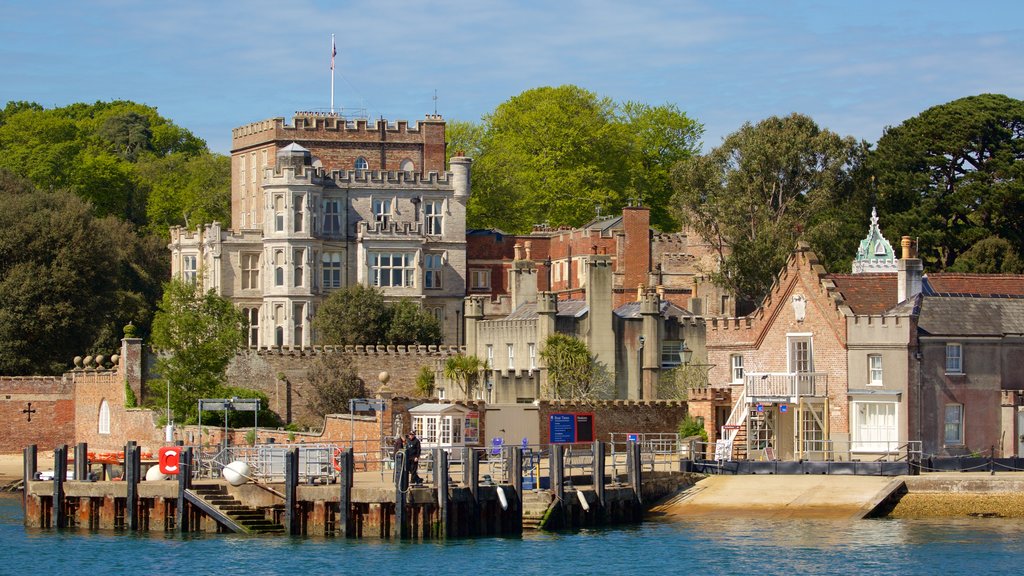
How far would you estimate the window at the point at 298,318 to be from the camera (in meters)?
99.6

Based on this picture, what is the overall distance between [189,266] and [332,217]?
787 centimetres

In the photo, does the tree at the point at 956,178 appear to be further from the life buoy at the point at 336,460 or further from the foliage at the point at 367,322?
the life buoy at the point at 336,460

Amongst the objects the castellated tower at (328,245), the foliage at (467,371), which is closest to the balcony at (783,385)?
the foliage at (467,371)

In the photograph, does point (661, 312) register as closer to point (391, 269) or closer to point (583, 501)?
point (583, 501)

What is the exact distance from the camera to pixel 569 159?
128250 millimetres

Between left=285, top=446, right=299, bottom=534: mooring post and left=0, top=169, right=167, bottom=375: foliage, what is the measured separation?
141 ft

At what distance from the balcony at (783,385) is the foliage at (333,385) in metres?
27.5

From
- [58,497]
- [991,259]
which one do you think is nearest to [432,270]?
[991,259]

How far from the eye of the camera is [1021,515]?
5734 centimetres

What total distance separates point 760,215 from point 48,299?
105 feet

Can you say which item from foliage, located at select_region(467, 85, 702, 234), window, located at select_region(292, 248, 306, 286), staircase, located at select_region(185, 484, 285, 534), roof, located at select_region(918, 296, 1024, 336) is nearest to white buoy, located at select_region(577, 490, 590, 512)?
staircase, located at select_region(185, 484, 285, 534)

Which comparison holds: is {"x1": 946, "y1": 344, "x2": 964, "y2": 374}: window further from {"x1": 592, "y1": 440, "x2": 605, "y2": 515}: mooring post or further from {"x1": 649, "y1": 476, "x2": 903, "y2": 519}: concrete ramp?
{"x1": 592, "y1": 440, "x2": 605, "y2": 515}: mooring post

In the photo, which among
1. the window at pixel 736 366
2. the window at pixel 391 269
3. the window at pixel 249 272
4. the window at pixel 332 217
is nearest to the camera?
the window at pixel 736 366

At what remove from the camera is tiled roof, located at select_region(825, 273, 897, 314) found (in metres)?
65.3
